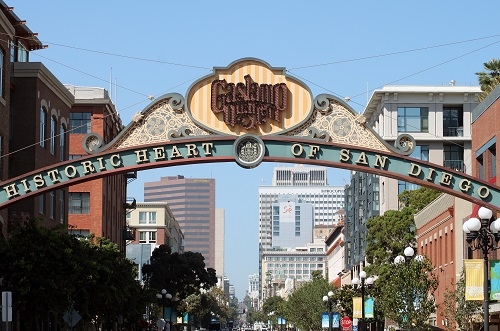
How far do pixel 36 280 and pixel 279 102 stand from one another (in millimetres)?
14489

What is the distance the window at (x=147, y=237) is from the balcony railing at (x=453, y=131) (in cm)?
7180

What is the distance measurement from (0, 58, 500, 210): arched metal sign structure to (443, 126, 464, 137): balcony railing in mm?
75316

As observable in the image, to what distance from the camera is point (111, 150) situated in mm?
31766

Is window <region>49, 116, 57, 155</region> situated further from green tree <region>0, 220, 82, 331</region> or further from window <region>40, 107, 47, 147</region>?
green tree <region>0, 220, 82, 331</region>

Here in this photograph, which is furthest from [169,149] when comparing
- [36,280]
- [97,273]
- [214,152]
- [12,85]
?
[12,85]

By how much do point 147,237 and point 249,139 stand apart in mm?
138717

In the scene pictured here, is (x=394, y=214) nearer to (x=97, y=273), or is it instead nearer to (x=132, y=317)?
(x=132, y=317)

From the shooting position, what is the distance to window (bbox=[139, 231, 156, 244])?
168 metres

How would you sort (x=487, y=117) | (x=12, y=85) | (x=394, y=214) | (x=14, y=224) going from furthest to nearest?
(x=394, y=214)
(x=12, y=85)
(x=14, y=224)
(x=487, y=117)

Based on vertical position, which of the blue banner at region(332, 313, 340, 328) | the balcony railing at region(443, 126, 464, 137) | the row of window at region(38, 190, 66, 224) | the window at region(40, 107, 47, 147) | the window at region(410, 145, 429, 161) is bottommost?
the blue banner at region(332, 313, 340, 328)

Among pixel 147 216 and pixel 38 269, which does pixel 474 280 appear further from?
pixel 147 216

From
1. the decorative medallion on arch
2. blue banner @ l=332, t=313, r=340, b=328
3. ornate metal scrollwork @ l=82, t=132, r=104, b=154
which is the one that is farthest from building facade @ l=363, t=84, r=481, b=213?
ornate metal scrollwork @ l=82, t=132, r=104, b=154

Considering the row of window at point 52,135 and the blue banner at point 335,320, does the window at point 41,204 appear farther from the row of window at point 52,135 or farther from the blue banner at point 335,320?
the blue banner at point 335,320

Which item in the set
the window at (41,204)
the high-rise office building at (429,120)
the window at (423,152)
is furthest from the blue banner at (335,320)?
the window at (423,152)
